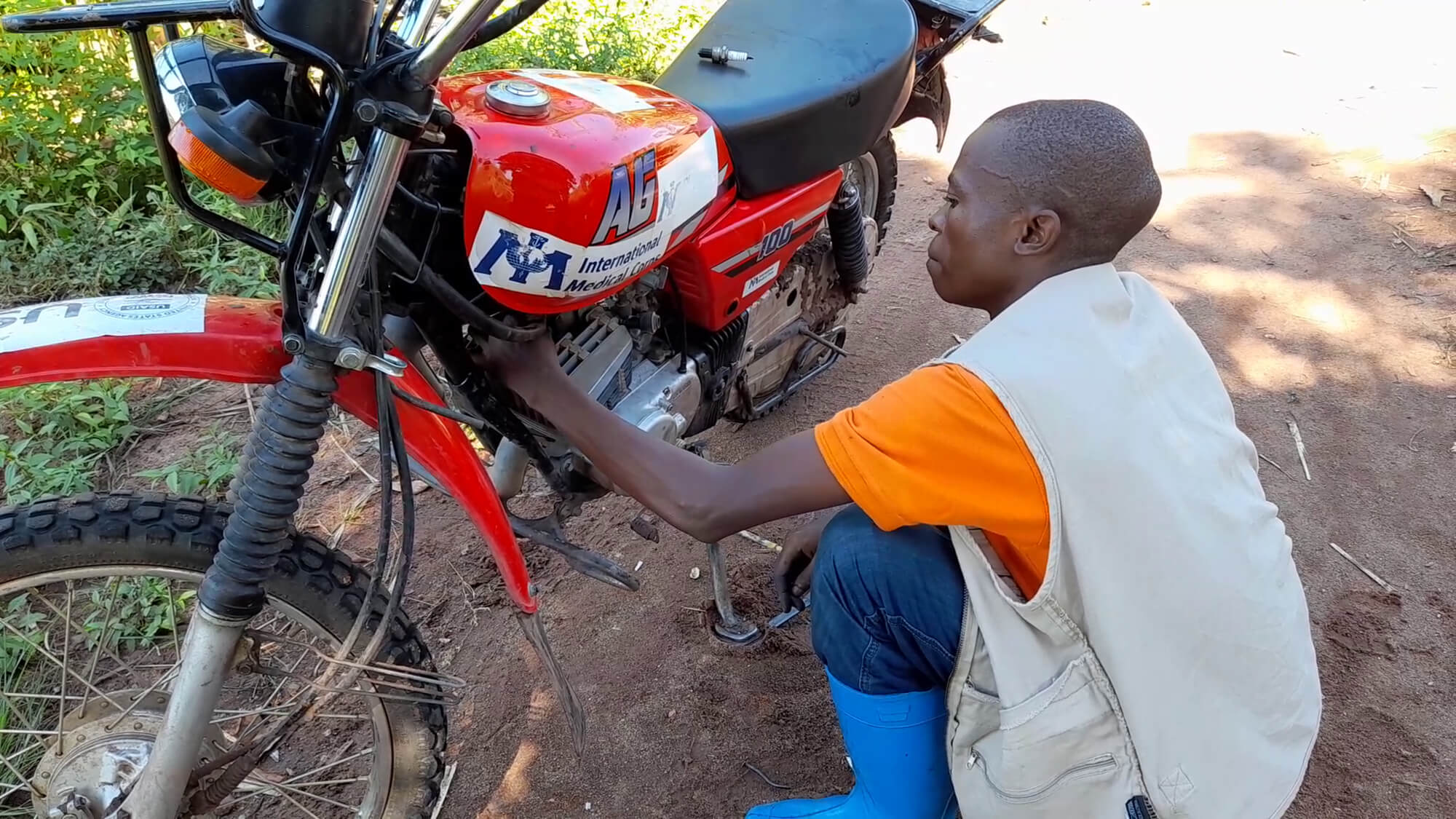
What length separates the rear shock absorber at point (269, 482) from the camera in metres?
1.21

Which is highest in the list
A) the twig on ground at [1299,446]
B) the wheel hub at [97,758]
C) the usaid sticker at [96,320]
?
the usaid sticker at [96,320]

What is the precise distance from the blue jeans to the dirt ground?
1.81 ft

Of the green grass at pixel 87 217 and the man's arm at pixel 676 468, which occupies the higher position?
the man's arm at pixel 676 468

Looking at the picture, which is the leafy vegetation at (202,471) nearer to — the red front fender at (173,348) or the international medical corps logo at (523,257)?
the red front fender at (173,348)

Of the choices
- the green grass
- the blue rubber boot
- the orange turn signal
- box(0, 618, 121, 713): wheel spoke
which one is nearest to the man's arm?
the blue rubber boot

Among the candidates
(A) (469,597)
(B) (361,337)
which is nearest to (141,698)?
(B) (361,337)

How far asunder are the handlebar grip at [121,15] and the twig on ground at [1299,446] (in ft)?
9.33

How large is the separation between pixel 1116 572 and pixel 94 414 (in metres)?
2.61

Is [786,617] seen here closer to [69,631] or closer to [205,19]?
[69,631]

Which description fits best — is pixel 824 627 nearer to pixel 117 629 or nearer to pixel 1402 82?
pixel 117 629

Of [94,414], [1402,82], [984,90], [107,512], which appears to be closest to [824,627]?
[107,512]

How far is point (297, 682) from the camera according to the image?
1.77 meters

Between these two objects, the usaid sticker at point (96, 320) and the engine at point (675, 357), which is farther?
the engine at point (675, 357)

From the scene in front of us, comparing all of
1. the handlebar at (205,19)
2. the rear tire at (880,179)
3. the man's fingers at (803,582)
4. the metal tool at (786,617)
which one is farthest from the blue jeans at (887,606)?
the rear tire at (880,179)
